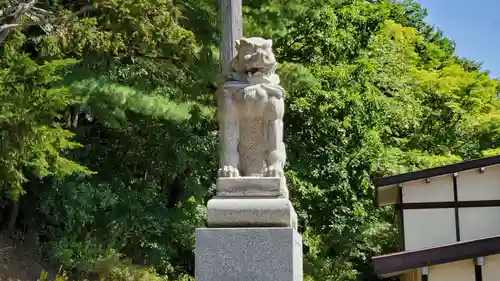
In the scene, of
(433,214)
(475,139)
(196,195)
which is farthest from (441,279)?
(475,139)

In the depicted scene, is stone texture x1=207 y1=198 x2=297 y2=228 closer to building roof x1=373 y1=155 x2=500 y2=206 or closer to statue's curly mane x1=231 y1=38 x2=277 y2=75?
statue's curly mane x1=231 y1=38 x2=277 y2=75

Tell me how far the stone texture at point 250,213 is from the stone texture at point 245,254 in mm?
86

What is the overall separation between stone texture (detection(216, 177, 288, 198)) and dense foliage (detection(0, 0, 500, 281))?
7.16 m

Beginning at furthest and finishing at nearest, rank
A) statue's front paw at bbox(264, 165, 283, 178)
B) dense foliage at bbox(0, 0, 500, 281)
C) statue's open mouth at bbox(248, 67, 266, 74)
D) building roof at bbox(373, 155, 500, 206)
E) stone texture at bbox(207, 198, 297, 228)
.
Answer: building roof at bbox(373, 155, 500, 206), dense foliage at bbox(0, 0, 500, 281), statue's open mouth at bbox(248, 67, 266, 74), statue's front paw at bbox(264, 165, 283, 178), stone texture at bbox(207, 198, 297, 228)

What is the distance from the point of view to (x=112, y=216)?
1633cm

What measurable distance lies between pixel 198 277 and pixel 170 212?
431 inches

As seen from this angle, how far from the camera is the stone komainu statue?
6832 millimetres

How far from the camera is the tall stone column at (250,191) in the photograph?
635 centimetres

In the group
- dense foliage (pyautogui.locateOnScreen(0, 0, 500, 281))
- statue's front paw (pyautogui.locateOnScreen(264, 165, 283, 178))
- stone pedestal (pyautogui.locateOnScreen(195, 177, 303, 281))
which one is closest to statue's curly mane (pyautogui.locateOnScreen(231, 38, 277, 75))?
statue's front paw (pyautogui.locateOnScreen(264, 165, 283, 178))

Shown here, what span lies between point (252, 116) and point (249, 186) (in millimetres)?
712

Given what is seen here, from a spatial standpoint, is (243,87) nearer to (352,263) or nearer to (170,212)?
(170,212)

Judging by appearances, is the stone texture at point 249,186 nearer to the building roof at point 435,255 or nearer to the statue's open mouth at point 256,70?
the statue's open mouth at point 256,70

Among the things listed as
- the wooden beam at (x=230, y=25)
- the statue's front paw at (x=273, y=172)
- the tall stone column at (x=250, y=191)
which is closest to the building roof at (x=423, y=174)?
the wooden beam at (x=230, y=25)

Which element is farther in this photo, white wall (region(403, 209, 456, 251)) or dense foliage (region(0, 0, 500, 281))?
white wall (region(403, 209, 456, 251))
